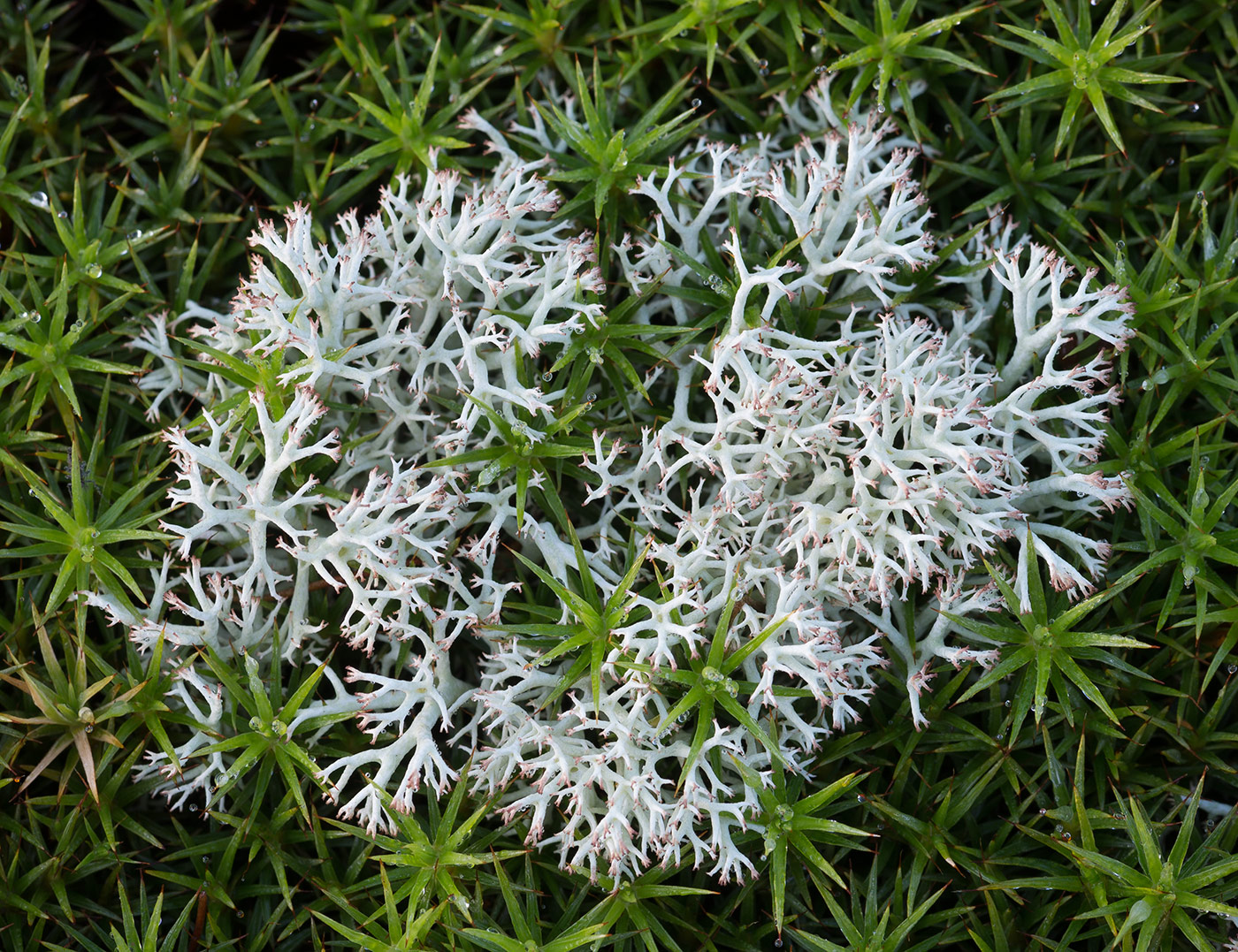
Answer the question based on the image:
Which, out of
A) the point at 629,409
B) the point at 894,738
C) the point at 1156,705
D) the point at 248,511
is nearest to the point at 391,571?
the point at 248,511

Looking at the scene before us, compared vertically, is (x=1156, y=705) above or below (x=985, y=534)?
below

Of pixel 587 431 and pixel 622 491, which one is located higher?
pixel 587 431

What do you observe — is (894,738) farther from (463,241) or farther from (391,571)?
(463,241)
